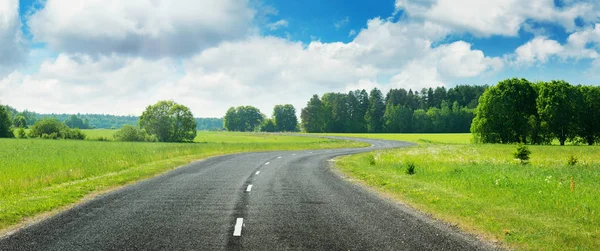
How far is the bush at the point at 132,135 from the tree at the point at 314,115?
7483 cm

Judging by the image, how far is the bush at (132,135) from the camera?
85312mm

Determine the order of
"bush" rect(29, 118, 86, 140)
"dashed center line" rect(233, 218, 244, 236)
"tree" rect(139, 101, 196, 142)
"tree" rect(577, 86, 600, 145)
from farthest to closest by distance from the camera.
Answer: "tree" rect(139, 101, 196, 142), "bush" rect(29, 118, 86, 140), "tree" rect(577, 86, 600, 145), "dashed center line" rect(233, 218, 244, 236)

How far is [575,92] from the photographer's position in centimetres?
7069

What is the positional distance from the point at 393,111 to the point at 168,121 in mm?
81105

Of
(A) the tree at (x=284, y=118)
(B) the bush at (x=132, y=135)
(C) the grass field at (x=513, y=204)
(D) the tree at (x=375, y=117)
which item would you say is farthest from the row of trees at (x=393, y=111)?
(C) the grass field at (x=513, y=204)

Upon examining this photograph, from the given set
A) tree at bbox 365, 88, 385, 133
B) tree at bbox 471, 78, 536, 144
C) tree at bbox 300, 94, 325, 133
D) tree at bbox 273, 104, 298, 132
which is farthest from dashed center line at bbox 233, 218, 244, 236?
tree at bbox 273, 104, 298, 132

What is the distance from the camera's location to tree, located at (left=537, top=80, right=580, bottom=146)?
6844 centimetres

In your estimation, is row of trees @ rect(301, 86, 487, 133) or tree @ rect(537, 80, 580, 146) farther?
row of trees @ rect(301, 86, 487, 133)

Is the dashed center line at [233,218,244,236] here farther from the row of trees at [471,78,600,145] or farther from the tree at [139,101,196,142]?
the tree at [139,101,196,142]

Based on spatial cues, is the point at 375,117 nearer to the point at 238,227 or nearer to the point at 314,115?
the point at 314,115

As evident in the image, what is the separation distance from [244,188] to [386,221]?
742cm

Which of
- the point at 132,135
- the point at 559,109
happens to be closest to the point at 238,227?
the point at 559,109

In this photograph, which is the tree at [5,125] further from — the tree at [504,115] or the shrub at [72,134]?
the tree at [504,115]

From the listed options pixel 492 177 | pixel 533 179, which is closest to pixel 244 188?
pixel 492 177
